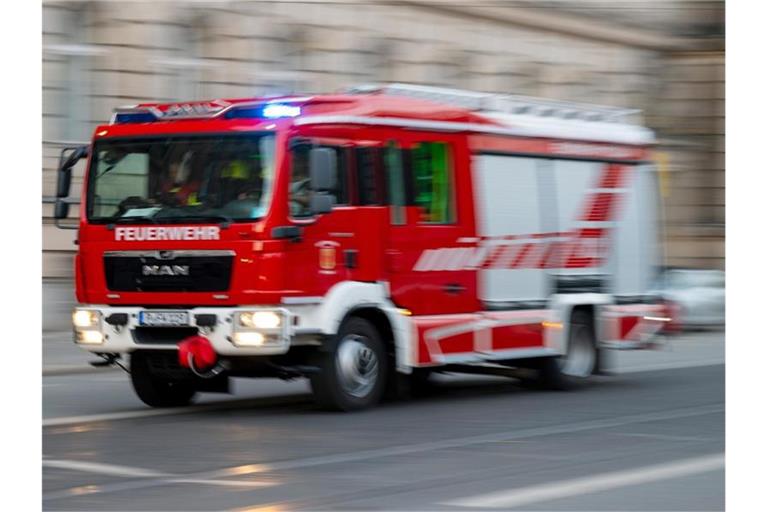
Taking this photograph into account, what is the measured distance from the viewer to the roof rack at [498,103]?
45.0 ft

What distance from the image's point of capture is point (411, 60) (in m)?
30.3

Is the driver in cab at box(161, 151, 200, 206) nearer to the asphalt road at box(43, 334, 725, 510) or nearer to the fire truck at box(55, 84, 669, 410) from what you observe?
the fire truck at box(55, 84, 669, 410)

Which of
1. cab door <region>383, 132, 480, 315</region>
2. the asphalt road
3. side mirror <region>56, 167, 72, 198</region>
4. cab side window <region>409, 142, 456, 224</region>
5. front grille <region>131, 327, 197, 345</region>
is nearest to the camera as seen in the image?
the asphalt road

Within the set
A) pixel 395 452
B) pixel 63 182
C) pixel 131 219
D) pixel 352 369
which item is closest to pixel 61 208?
pixel 63 182

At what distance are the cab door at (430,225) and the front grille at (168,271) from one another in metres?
1.62

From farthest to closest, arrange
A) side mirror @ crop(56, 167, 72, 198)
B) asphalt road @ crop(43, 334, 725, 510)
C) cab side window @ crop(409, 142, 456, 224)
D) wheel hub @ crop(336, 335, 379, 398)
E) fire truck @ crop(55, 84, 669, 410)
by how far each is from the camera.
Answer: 1. cab side window @ crop(409, 142, 456, 224)
2. side mirror @ crop(56, 167, 72, 198)
3. wheel hub @ crop(336, 335, 379, 398)
4. fire truck @ crop(55, 84, 669, 410)
5. asphalt road @ crop(43, 334, 725, 510)

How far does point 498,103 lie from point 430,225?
6.21ft

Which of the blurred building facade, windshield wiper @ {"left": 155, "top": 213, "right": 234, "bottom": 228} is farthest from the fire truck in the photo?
the blurred building facade

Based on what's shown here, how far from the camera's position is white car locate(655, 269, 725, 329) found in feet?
98.7

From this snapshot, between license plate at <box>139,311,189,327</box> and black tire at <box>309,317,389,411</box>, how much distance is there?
1116 mm

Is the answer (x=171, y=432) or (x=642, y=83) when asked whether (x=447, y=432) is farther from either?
(x=642, y=83)

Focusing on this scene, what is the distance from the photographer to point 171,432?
11.4 metres

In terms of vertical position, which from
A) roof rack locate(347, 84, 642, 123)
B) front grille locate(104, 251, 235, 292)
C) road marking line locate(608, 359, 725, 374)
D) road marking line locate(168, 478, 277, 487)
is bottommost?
road marking line locate(608, 359, 725, 374)
